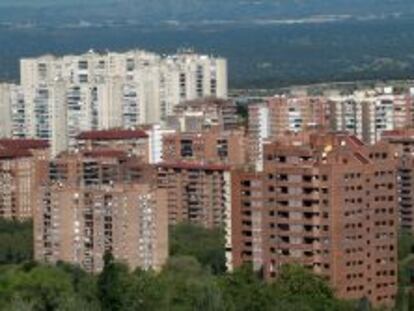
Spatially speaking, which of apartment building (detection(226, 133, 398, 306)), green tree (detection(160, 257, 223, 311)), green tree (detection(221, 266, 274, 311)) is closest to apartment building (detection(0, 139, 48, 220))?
apartment building (detection(226, 133, 398, 306))

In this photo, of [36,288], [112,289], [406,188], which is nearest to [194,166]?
→ [406,188]

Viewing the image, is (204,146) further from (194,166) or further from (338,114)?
(338,114)

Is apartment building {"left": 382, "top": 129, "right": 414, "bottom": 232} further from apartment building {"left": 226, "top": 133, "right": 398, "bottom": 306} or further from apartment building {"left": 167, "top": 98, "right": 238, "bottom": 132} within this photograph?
apartment building {"left": 167, "top": 98, "right": 238, "bottom": 132}

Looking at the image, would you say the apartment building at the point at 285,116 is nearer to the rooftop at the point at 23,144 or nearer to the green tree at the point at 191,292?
the rooftop at the point at 23,144

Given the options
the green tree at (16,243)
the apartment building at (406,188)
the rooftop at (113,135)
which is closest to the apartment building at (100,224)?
the green tree at (16,243)

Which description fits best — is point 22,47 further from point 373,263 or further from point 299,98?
point 373,263

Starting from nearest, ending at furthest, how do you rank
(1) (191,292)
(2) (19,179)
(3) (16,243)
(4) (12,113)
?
(1) (191,292)
(3) (16,243)
(2) (19,179)
(4) (12,113)
